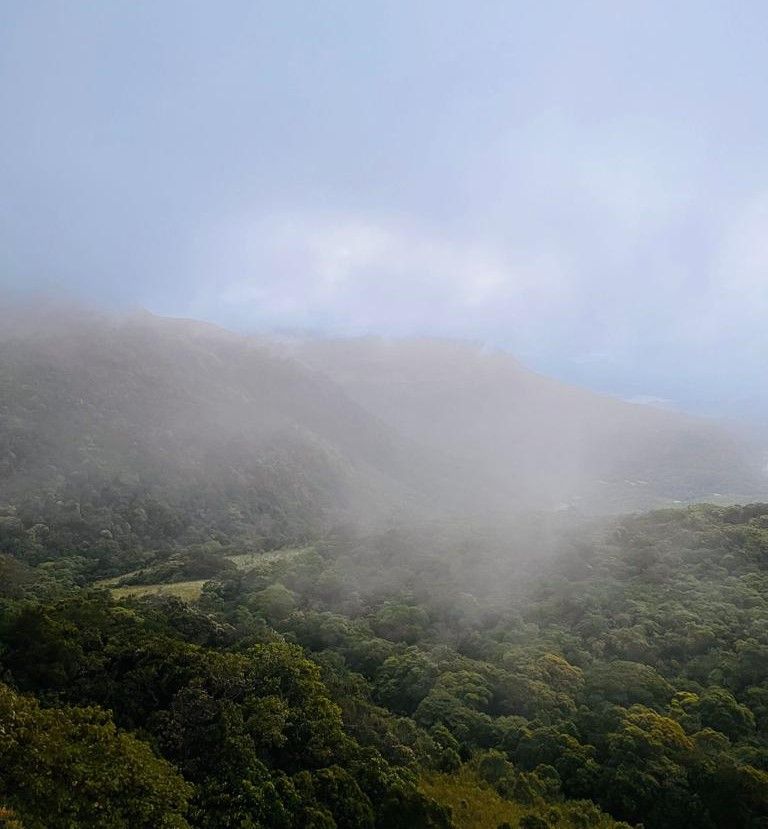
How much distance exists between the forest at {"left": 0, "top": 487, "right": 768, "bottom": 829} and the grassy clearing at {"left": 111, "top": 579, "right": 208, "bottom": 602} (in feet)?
1.88

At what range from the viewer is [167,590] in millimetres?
73750

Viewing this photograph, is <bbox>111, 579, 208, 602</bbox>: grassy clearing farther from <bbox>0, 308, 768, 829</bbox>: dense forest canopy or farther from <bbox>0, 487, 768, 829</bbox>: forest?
<bbox>0, 308, 768, 829</bbox>: dense forest canopy

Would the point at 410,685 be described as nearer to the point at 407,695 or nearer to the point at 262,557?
the point at 407,695

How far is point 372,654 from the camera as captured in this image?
50.9m

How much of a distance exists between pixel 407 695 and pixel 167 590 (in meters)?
40.6

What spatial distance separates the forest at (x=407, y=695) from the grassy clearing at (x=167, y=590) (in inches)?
22.5

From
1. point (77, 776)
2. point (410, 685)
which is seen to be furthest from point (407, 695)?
point (77, 776)

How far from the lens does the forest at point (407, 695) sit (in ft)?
80.9

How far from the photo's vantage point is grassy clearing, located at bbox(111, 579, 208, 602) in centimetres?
7032

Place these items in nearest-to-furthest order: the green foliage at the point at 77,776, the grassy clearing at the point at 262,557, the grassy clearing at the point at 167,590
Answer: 1. the green foliage at the point at 77,776
2. the grassy clearing at the point at 167,590
3. the grassy clearing at the point at 262,557

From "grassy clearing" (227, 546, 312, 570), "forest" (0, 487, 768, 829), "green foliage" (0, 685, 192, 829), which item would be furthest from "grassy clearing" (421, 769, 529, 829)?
"grassy clearing" (227, 546, 312, 570)

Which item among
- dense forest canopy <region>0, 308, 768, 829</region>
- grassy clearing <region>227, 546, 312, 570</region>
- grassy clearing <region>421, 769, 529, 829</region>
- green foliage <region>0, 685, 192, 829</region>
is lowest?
grassy clearing <region>227, 546, 312, 570</region>

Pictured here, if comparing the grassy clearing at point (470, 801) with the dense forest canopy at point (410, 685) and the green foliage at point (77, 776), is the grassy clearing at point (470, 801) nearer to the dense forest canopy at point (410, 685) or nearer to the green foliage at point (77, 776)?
the dense forest canopy at point (410, 685)

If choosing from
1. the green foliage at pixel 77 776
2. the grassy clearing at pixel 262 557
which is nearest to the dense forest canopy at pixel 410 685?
the green foliage at pixel 77 776
